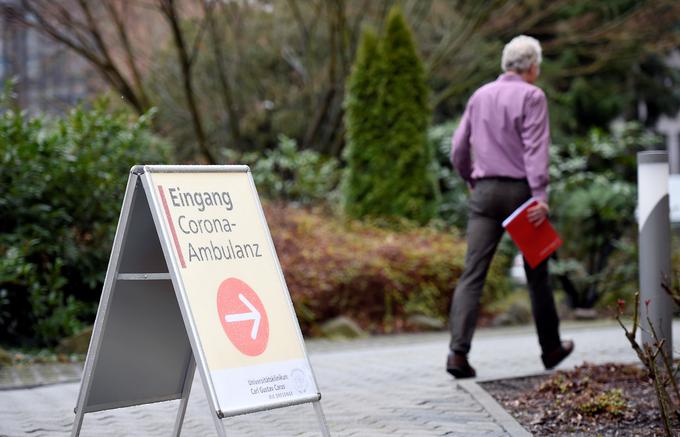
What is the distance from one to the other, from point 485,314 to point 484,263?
5.76 meters

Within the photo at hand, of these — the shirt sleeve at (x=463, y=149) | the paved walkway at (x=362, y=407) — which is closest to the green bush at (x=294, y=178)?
the paved walkway at (x=362, y=407)

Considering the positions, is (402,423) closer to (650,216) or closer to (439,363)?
(650,216)

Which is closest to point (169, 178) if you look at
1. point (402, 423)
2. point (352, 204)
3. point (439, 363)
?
point (402, 423)

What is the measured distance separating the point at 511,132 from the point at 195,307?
302 cm

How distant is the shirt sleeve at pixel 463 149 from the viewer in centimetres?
660

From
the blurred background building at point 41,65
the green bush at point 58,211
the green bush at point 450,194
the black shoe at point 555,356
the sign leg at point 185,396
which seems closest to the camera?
the sign leg at point 185,396

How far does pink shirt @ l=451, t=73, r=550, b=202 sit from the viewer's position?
6246mm

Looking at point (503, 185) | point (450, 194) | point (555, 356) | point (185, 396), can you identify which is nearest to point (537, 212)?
point (503, 185)

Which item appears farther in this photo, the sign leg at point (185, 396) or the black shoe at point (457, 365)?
the black shoe at point (457, 365)

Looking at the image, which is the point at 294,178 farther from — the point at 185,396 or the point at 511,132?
the point at 185,396

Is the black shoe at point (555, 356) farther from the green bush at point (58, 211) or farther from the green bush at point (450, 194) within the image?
the green bush at point (450, 194)

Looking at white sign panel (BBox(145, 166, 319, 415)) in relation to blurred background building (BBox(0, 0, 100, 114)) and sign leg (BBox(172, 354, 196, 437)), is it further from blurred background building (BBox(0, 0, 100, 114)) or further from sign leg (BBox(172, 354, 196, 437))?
blurred background building (BBox(0, 0, 100, 114))

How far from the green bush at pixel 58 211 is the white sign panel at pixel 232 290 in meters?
4.21

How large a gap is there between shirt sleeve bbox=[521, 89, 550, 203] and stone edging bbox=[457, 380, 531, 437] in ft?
3.96
